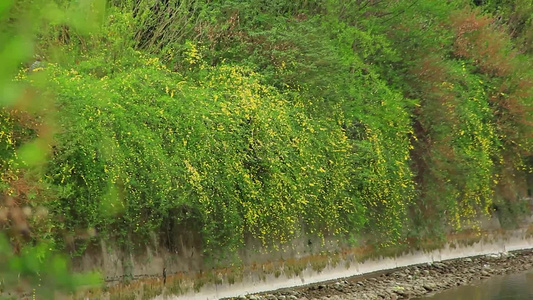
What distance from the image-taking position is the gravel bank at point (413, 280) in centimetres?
1611

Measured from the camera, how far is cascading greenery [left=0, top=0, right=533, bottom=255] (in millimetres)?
11727

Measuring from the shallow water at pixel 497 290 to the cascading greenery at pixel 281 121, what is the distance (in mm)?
2164

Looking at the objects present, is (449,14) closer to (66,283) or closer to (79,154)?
(79,154)

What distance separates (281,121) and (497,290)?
658 cm

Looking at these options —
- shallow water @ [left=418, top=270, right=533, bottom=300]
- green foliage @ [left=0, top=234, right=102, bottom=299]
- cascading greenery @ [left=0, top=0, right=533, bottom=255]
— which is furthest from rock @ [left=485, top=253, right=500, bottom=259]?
green foliage @ [left=0, top=234, right=102, bottom=299]

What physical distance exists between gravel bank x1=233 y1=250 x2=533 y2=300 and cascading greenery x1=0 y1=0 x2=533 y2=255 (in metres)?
1.03

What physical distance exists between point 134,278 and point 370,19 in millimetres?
10647

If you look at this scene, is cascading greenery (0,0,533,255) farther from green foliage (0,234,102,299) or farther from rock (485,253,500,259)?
green foliage (0,234,102,299)

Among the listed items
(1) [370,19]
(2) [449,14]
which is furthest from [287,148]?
(2) [449,14]

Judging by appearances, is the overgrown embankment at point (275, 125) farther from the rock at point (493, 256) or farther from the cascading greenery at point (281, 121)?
the rock at point (493, 256)

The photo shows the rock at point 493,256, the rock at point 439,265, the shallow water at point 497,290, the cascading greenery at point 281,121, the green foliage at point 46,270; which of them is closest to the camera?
the green foliage at point 46,270

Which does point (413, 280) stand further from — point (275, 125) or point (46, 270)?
point (46, 270)

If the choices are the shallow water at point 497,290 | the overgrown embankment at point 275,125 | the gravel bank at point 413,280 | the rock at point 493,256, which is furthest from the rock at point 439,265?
the rock at point 493,256

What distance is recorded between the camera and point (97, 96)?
1150cm
